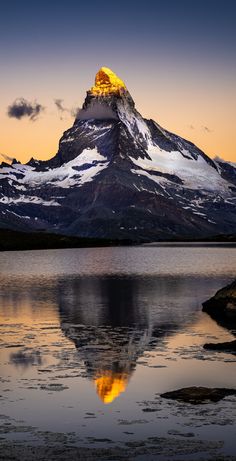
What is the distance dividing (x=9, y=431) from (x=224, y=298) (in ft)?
132

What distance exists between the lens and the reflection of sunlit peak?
33.8m

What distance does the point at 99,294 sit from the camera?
90.0 m

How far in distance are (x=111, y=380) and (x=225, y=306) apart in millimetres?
29127

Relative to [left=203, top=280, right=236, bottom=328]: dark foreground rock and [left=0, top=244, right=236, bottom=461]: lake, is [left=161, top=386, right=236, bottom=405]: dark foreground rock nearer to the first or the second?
[left=0, top=244, right=236, bottom=461]: lake

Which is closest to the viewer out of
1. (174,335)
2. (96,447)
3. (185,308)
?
(96,447)

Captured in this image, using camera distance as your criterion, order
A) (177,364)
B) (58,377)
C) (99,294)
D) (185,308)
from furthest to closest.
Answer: (99,294), (185,308), (177,364), (58,377)

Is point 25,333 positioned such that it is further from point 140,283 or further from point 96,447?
point 140,283

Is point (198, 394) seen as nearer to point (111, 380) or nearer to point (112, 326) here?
point (111, 380)

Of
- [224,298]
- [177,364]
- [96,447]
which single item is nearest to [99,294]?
[224,298]

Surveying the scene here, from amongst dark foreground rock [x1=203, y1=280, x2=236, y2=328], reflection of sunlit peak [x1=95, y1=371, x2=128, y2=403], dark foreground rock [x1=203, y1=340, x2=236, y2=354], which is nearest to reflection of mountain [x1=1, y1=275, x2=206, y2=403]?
reflection of sunlit peak [x1=95, y1=371, x2=128, y2=403]

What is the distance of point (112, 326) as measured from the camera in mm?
58656

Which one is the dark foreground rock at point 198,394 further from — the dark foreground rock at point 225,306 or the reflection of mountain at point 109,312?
the dark foreground rock at point 225,306

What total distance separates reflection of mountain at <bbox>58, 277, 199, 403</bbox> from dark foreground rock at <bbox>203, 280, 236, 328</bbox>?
11.2 ft

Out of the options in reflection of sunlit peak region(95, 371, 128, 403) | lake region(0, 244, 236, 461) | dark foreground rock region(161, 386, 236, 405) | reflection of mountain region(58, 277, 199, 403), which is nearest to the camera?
lake region(0, 244, 236, 461)
